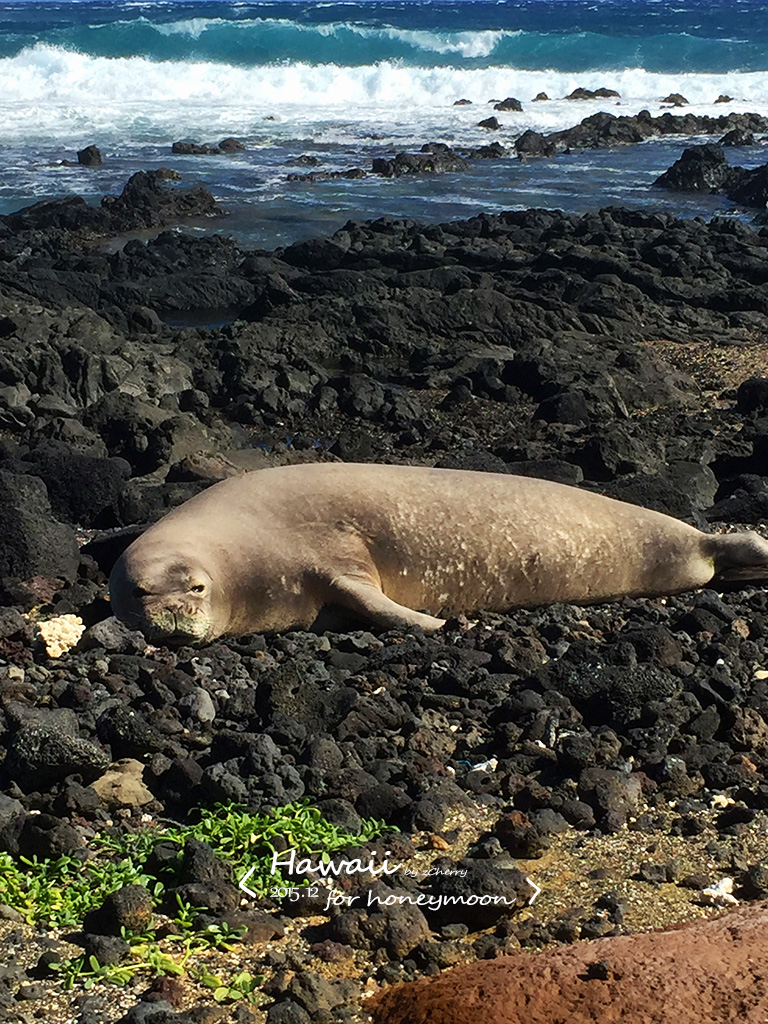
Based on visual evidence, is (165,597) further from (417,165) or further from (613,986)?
(417,165)

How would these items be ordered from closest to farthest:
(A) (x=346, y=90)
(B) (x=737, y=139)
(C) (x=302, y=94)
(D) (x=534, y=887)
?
(D) (x=534, y=887), (B) (x=737, y=139), (C) (x=302, y=94), (A) (x=346, y=90)

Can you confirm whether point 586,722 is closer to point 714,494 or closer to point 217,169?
point 714,494

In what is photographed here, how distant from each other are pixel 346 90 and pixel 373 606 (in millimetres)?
47750

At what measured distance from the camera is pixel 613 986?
3.59 meters

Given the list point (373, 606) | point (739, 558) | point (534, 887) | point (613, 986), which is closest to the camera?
point (613, 986)

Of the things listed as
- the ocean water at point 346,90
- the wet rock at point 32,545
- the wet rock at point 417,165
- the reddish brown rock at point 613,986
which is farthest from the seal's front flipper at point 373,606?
the wet rock at point 417,165

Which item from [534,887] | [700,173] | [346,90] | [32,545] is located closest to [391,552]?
[32,545]

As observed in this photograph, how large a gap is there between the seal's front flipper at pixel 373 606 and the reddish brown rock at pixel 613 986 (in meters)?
3.05

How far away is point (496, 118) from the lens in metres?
41.3

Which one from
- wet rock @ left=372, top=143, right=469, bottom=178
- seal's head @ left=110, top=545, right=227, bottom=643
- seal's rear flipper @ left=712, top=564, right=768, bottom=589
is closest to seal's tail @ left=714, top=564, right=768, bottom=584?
seal's rear flipper @ left=712, top=564, right=768, bottom=589

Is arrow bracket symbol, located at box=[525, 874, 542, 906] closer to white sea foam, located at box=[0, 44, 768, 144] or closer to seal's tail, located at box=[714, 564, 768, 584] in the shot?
seal's tail, located at box=[714, 564, 768, 584]

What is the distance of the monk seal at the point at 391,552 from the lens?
6789 mm

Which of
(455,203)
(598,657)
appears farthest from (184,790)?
(455,203)

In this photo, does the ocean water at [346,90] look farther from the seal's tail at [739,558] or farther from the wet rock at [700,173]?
the seal's tail at [739,558]
